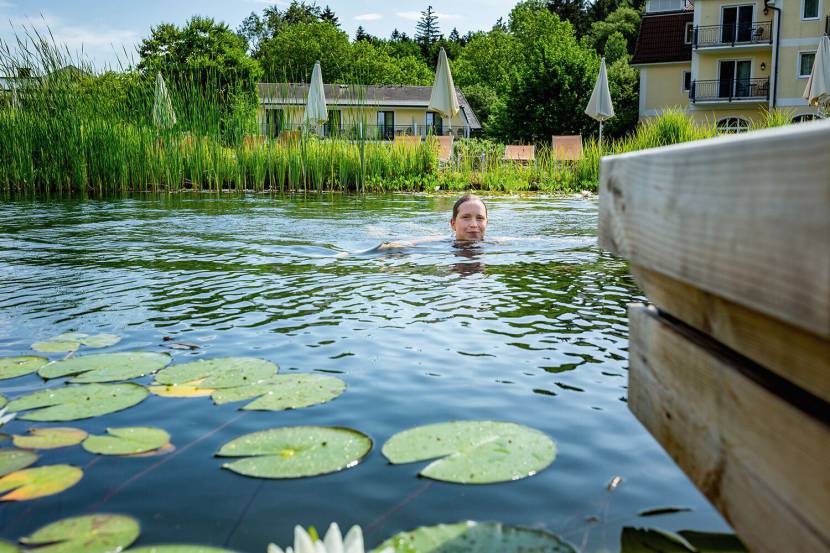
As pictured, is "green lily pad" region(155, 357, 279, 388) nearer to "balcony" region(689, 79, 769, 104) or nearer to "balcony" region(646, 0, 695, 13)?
"balcony" region(689, 79, 769, 104)

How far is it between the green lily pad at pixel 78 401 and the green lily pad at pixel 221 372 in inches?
6.7

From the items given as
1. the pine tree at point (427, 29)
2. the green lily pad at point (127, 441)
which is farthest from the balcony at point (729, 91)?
the pine tree at point (427, 29)

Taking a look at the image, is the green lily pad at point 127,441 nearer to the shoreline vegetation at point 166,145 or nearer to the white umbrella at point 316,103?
the shoreline vegetation at point 166,145

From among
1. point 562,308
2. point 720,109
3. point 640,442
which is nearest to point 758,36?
point 720,109

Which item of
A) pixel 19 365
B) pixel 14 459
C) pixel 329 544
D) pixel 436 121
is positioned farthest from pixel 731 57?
pixel 329 544

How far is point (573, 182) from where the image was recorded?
16453mm

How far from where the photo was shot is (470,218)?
23.3 ft

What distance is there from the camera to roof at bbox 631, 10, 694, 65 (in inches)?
1430

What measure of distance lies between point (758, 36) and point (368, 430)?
3484 centimetres

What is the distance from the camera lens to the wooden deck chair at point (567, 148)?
57.8ft

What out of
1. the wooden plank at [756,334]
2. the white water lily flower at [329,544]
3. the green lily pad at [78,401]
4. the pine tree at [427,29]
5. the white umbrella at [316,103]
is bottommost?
the green lily pad at [78,401]

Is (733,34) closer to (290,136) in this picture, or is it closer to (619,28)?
(290,136)

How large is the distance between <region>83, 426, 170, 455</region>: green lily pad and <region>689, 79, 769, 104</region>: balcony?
1360 inches

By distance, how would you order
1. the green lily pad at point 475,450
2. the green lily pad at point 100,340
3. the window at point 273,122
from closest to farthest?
1. the green lily pad at point 475,450
2. the green lily pad at point 100,340
3. the window at point 273,122
